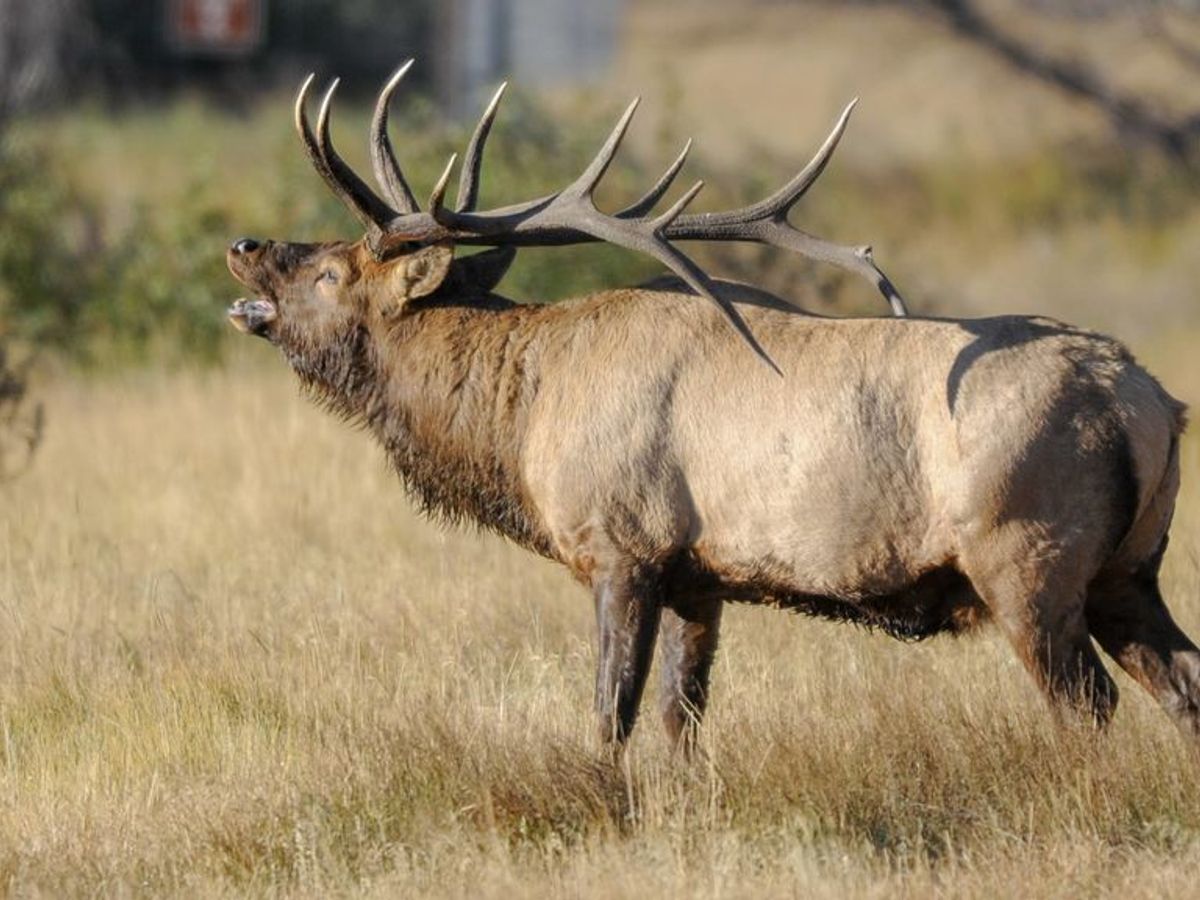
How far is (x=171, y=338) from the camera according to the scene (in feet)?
56.1

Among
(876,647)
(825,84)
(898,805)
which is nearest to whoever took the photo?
(898,805)

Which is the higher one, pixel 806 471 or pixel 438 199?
pixel 438 199

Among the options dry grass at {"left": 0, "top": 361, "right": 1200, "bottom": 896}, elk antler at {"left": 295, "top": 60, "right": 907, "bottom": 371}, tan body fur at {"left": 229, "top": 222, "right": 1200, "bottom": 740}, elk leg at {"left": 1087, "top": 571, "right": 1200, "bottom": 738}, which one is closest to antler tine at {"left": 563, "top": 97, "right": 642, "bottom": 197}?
elk antler at {"left": 295, "top": 60, "right": 907, "bottom": 371}

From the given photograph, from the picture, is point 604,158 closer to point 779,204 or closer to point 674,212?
point 674,212

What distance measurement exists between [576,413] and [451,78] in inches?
770

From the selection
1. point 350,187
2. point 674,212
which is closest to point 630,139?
point 350,187

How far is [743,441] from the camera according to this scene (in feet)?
23.3

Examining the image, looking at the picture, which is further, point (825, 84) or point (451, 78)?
point (825, 84)

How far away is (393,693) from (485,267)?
155 centimetres

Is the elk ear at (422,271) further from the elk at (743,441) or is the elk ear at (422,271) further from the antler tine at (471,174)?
the antler tine at (471,174)

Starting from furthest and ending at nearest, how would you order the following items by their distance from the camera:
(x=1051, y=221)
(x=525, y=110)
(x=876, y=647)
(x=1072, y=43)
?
(x=1072, y=43), (x=1051, y=221), (x=525, y=110), (x=876, y=647)

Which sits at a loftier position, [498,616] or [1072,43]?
[1072,43]

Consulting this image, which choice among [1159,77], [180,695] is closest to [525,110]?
[180,695]

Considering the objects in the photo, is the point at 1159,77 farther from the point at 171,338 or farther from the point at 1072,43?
the point at 171,338
